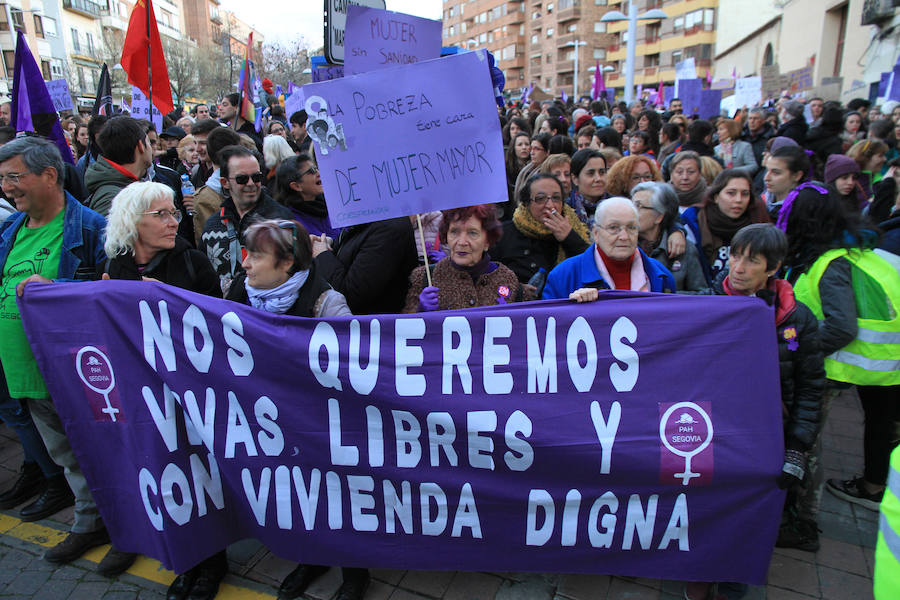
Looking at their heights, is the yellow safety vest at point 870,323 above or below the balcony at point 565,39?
below

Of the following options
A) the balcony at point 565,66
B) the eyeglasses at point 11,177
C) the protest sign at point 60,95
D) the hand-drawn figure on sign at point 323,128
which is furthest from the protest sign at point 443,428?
the balcony at point 565,66

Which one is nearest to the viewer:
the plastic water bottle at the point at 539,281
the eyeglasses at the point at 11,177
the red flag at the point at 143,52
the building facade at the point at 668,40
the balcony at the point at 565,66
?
the eyeglasses at the point at 11,177

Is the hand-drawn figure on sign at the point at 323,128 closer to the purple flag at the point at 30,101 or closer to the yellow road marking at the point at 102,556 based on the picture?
the yellow road marking at the point at 102,556

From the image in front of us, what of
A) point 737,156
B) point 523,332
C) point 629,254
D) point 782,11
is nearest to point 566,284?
point 629,254

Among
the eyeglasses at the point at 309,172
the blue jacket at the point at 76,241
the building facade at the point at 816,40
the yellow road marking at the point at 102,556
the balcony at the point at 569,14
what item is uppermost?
the balcony at the point at 569,14

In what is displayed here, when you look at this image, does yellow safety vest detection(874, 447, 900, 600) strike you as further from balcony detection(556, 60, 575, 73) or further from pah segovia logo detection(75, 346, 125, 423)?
balcony detection(556, 60, 575, 73)

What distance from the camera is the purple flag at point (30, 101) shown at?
187 inches

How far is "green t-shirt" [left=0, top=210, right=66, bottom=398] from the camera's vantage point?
3.14m

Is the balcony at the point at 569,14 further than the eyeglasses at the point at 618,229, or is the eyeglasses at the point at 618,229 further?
the balcony at the point at 569,14

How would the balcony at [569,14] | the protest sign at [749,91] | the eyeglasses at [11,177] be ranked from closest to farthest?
the eyeglasses at [11,177], the protest sign at [749,91], the balcony at [569,14]

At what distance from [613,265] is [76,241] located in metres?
2.94

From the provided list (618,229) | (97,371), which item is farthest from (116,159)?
(618,229)

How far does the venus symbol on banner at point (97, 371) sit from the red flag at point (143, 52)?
3.62 m

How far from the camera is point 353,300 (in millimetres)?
3197
